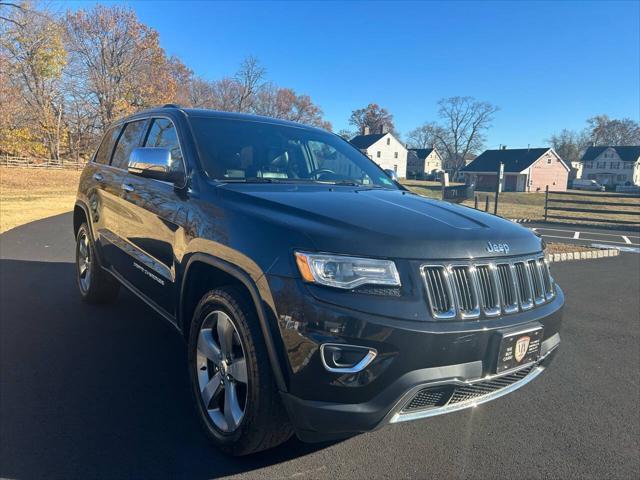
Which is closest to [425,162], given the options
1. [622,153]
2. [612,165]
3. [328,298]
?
[612,165]

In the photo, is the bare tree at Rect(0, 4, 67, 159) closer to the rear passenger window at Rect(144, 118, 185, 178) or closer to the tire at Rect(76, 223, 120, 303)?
the tire at Rect(76, 223, 120, 303)

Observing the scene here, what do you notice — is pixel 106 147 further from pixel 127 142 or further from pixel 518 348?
pixel 518 348

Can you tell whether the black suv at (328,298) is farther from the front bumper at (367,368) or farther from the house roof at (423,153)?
the house roof at (423,153)

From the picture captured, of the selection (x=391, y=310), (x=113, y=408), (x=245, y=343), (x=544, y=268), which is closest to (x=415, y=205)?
(x=544, y=268)

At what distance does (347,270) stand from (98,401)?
7.01ft

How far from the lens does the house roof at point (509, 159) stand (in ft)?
199

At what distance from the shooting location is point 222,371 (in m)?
2.66

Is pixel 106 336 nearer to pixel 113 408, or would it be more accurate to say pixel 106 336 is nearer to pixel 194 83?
pixel 113 408

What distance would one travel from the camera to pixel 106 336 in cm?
438

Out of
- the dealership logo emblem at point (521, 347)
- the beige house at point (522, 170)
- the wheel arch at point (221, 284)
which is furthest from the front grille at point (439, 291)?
the beige house at point (522, 170)

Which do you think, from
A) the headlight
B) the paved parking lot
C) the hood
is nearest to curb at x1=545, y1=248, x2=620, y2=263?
the paved parking lot

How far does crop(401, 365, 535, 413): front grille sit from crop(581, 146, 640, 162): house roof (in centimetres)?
8860

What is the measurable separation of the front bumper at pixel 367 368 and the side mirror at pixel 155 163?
1.32 metres

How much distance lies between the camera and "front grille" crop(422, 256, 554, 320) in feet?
7.27
